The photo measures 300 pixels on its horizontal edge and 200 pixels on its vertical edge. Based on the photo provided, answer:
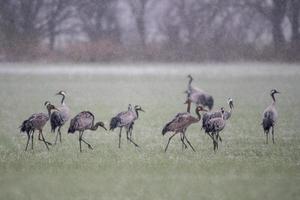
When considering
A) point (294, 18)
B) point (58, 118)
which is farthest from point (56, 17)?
point (58, 118)

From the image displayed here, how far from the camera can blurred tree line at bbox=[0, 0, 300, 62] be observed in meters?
18.5

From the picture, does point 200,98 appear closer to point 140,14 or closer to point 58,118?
point 58,118

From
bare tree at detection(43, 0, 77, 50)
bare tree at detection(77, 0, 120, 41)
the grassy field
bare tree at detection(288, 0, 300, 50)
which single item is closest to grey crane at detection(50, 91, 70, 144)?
the grassy field

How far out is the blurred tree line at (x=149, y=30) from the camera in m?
18.5

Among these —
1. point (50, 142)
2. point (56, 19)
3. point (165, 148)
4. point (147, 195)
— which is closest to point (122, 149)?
point (165, 148)

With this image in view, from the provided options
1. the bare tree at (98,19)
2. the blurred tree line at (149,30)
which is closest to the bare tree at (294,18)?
the blurred tree line at (149,30)

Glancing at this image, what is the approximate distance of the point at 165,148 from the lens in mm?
7723

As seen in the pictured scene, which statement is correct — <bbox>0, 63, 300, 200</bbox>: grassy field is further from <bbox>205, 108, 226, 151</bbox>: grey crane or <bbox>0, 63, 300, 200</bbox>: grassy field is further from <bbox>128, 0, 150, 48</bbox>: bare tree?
<bbox>128, 0, 150, 48</bbox>: bare tree

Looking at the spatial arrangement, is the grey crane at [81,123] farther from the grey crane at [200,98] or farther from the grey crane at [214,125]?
the grey crane at [200,98]

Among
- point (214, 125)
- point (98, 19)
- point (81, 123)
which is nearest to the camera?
point (214, 125)

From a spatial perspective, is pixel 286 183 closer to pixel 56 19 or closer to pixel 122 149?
pixel 122 149

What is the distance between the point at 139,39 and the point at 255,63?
3.39m

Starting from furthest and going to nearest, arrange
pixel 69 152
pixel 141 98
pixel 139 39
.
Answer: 1. pixel 139 39
2. pixel 141 98
3. pixel 69 152

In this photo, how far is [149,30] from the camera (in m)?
19.9
